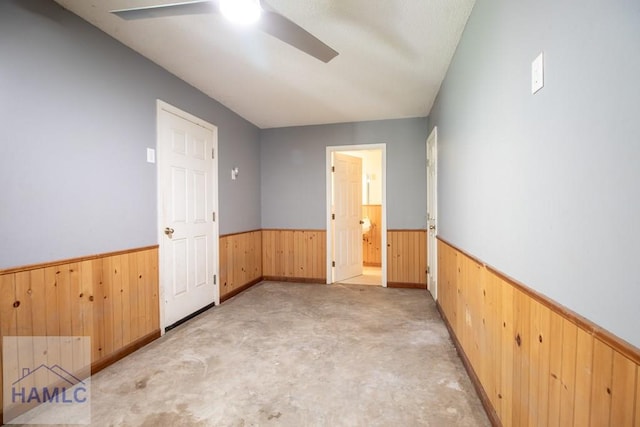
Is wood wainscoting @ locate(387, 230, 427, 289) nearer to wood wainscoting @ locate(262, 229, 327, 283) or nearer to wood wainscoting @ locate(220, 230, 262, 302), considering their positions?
wood wainscoting @ locate(262, 229, 327, 283)

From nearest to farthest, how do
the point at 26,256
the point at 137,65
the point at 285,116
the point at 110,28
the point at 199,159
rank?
the point at 26,256, the point at 110,28, the point at 137,65, the point at 199,159, the point at 285,116

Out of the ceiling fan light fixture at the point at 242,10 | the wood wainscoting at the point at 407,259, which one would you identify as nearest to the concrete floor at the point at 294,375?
the wood wainscoting at the point at 407,259

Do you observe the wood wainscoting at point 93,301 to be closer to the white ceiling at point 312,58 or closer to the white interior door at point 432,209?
the white ceiling at point 312,58

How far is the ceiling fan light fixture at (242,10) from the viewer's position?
136 cm

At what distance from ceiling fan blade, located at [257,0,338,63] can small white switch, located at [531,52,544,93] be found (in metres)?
1.06

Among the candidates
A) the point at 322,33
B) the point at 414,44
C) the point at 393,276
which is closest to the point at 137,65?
the point at 322,33

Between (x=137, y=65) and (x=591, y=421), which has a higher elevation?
(x=137, y=65)

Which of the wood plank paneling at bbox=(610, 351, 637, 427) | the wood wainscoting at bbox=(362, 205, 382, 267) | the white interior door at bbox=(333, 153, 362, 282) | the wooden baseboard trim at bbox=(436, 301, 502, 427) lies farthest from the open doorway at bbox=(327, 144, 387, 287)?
the wood plank paneling at bbox=(610, 351, 637, 427)

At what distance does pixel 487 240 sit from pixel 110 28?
9.34ft

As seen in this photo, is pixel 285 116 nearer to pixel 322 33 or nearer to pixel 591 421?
pixel 322 33

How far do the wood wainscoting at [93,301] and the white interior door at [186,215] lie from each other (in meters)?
0.22

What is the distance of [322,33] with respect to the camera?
→ 6.77 ft

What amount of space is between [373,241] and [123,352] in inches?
175

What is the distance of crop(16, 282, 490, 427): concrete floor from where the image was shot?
159cm
